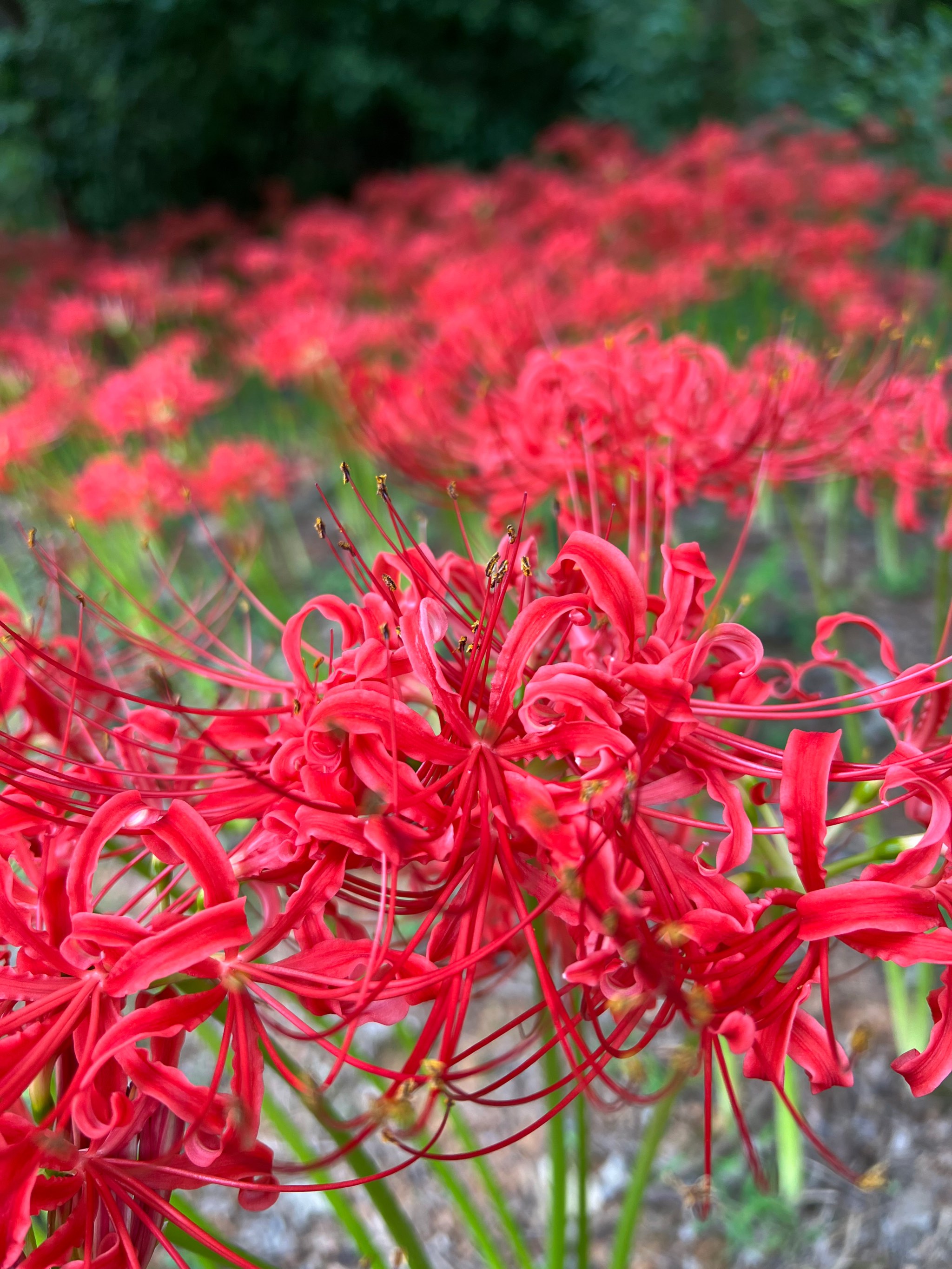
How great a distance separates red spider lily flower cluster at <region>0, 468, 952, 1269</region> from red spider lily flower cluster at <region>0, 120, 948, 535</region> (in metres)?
0.49

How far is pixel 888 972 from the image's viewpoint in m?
1.52

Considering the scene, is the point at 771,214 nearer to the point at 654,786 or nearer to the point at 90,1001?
the point at 654,786

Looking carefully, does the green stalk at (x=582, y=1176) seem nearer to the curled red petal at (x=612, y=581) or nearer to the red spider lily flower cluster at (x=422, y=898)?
the red spider lily flower cluster at (x=422, y=898)

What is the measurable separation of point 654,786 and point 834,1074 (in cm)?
20

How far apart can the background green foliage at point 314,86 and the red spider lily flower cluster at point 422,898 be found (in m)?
5.18

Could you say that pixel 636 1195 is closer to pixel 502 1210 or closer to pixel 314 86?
pixel 502 1210

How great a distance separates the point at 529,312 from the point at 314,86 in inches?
215

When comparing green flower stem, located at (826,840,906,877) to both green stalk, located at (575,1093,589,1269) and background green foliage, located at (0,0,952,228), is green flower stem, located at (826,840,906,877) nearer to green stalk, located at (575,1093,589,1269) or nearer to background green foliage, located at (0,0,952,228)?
green stalk, located at (575,1093,589,1269)

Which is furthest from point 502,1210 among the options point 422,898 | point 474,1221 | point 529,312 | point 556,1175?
point 529,312

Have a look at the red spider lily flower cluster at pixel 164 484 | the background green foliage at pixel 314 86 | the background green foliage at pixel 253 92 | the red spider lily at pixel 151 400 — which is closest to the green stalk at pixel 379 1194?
the red spider lily flower cluster at pixel 164 484

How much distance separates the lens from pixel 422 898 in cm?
63

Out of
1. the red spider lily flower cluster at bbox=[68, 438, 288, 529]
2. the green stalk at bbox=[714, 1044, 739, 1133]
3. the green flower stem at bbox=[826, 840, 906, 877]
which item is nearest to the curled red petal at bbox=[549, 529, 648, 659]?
the green flower stem at bbox=[826, 840, 906, 877]

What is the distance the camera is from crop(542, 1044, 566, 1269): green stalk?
0.81 m

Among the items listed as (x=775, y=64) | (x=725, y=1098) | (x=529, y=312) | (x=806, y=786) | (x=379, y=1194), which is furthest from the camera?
(x=775, y=64)
